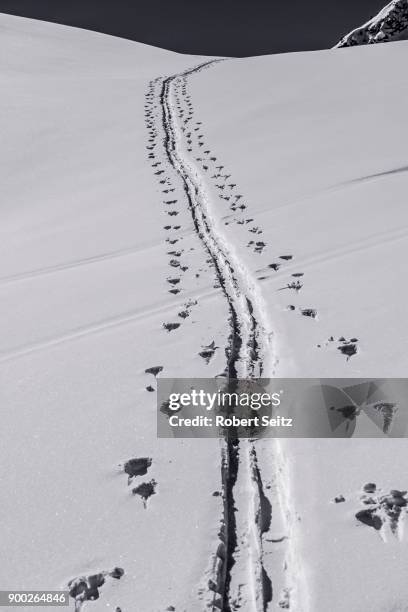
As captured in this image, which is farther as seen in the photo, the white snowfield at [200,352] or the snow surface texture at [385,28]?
the snow surface texture at [385,28]

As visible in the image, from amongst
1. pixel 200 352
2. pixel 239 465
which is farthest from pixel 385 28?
pixel 239 465

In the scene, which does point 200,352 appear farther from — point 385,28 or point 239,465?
point 385,28

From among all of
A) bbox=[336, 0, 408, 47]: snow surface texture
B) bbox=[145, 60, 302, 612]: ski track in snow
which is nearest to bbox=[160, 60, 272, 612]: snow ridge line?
bbox=[145, 60, 302, 612]: ski track in snow

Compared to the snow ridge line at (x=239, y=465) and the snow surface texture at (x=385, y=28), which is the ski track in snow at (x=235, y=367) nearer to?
the snow ridge line at (x=239, y=465)

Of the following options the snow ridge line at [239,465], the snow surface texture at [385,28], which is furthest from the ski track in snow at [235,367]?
the snow surface texture at [385,28]

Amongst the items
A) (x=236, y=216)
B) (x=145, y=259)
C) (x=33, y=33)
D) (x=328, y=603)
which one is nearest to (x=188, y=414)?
(x=328, y=603)

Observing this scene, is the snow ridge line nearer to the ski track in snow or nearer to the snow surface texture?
the ski track in snow

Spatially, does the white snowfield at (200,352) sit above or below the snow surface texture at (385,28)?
below
